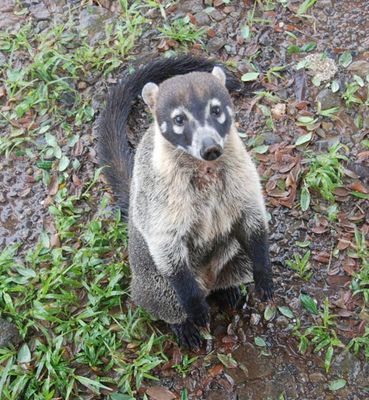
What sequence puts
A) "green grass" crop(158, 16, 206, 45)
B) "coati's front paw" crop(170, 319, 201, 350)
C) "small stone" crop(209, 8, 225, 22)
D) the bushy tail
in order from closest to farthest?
"coati's front paw" crop(170, 319, 201, 350), the bushy tail, "green grass" crop(158, 16, 206, 45), "small stone" crop(209, 8, 225, 22)

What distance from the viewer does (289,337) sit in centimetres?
405

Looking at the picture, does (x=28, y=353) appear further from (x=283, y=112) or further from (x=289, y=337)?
(x=283, y=112)

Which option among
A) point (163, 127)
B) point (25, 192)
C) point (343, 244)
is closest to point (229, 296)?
point (343, 244)

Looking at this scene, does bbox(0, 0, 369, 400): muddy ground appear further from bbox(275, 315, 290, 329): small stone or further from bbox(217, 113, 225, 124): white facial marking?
bbox(217, 113, 225, 124): white facial marking

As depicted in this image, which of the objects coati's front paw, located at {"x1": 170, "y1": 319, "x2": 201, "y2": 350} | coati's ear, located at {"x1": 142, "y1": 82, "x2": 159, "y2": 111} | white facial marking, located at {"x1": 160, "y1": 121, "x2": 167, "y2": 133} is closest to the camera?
white facial marking, located at {"x1": 160, "y1": 121, "x2": 167, "y2": 133}

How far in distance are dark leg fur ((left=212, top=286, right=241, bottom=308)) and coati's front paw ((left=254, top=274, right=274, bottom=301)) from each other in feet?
0.80

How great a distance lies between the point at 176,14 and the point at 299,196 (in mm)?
1891

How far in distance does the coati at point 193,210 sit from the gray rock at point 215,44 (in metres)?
1.69

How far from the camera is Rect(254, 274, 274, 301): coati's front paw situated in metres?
3.88

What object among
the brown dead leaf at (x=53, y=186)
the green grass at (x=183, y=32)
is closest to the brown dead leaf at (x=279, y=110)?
the green grass at (x=183, y=32)

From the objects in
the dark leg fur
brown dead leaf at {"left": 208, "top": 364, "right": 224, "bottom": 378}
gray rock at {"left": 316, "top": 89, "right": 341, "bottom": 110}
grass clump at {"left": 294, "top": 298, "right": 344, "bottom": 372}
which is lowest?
brown dead leaf at {"left": 208, "top": 364, "right": 224, "bottom": 378}

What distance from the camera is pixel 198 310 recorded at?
377 cm

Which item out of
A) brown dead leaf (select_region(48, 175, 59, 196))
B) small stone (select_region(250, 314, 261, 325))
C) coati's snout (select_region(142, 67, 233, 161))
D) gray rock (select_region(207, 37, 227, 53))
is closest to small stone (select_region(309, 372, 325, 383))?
small stone (select_region(250, 314, 261, 325))

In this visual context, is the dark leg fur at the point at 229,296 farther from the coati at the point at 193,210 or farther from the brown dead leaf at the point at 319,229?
the brown dead leaf at the point at 319,229
